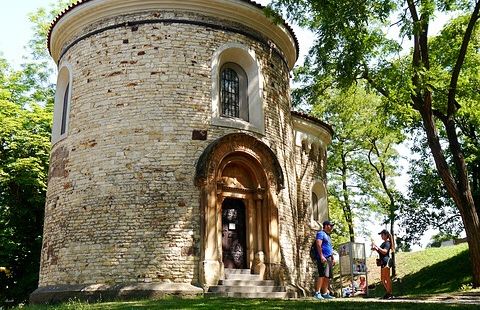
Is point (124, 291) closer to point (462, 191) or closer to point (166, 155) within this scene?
point (166, 155)

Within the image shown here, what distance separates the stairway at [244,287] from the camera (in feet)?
36.1

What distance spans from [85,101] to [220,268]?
234 inches

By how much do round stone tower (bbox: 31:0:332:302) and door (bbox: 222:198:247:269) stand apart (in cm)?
3

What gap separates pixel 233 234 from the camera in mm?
12883

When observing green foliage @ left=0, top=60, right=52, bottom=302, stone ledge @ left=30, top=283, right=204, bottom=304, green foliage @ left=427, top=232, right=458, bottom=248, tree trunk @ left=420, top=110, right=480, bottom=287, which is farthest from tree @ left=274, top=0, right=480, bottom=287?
green foliage @ left=427, top=232, right=458, bottom=248

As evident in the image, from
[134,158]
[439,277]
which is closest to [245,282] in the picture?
[134,158]

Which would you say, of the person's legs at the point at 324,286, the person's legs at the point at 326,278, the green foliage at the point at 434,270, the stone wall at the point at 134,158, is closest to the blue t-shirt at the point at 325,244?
the person's legs at the point at 326,278

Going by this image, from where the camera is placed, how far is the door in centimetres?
1262

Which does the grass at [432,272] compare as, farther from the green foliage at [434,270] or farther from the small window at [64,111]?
the small window at [64,111]

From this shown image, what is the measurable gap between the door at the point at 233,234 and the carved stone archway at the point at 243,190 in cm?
15

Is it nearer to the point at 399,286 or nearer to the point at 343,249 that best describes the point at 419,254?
the point at 399,286

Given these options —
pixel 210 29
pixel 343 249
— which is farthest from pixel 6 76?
pixel 343 249

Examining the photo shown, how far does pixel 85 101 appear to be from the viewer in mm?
13180

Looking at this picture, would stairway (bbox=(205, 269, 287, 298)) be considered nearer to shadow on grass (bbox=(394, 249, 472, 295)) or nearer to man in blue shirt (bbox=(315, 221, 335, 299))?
man in blue shirt (bbox=(315, 221, 335, 299))
